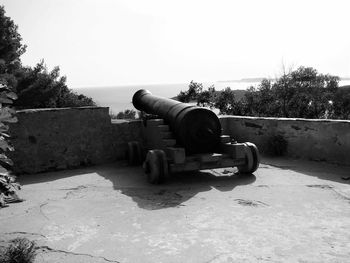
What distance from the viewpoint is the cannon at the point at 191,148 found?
5.70 m

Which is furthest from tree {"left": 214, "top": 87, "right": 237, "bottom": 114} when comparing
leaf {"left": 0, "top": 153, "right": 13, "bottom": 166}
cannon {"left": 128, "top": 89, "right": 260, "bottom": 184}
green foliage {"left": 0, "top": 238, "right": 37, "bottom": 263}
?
Result: green foliage {"left": 0, "top": 238, "right": 37, "bottom": 263}

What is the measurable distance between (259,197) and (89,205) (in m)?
2.19

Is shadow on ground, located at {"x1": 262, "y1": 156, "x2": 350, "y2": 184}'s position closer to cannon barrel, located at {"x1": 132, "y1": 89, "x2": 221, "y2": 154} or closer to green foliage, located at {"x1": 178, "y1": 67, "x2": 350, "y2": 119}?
cannon barrel, located at {"x1": 132, "y1": 89, "x2": 221, "y2": 154}

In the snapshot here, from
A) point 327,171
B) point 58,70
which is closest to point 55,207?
point 327,171

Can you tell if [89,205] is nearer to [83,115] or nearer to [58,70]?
[83,115]

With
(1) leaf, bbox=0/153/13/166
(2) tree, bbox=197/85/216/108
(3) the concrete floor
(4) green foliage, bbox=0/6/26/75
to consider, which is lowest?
(3) the concrete floor

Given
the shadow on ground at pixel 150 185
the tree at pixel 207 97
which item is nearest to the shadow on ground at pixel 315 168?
the shadow on ground at pixel 150 185

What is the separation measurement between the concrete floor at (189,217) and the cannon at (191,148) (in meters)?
0.24

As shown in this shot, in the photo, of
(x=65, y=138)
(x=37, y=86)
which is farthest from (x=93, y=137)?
(x=37, y=86)

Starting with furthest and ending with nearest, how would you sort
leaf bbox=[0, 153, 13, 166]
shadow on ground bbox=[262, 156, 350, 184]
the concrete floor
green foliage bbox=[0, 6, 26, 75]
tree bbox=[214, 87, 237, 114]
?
1. tree bbox=[214, 87, 237, 114]
2. green foliage bbox=[0, 6, 26, 75]
3. shadow on ground bbox=[262, 156, 350, 184]
4. leaf bbox=[0, 153, 13, 166]
5. the concrete floor

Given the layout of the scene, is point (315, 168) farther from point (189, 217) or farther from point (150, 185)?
point (189, 217)

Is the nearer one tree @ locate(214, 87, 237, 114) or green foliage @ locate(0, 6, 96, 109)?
green foliage @ locate(0, 6, 96, 109)

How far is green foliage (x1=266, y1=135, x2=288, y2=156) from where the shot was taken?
7703 millimetres

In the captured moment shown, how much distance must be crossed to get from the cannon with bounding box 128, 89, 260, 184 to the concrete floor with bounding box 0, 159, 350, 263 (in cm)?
24
